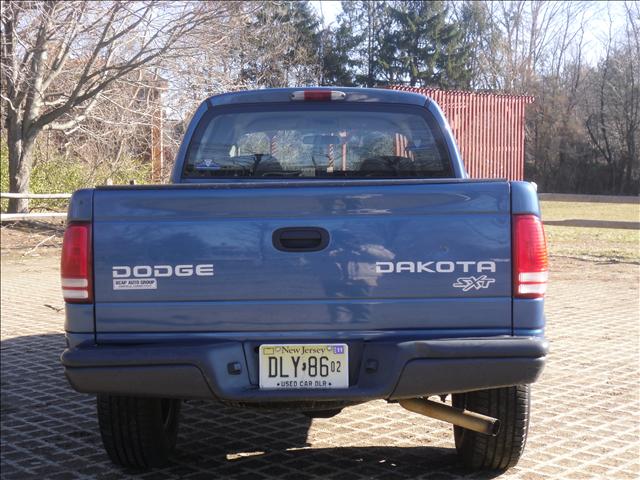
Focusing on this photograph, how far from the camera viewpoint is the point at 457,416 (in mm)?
4168

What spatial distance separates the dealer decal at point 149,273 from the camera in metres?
3.80

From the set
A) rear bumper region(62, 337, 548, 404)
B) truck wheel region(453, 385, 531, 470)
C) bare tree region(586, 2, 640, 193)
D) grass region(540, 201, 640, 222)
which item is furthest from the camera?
grass region(540, 201, 640, 222)

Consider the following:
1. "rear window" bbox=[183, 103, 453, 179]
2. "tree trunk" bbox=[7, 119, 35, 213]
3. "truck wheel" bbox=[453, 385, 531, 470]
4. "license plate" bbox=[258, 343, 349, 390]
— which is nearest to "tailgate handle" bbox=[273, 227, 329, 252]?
"license plate" bbox=[258, 343, 349, 390]

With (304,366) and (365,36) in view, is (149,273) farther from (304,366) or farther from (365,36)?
(365,36)

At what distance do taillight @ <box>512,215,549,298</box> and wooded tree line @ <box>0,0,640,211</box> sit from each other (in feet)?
35.9

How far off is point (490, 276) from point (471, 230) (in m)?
0.22

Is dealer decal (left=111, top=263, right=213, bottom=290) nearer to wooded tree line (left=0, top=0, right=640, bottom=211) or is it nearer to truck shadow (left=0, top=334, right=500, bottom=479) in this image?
truck shadow (left=0, top=334, right=500, bottom=479)

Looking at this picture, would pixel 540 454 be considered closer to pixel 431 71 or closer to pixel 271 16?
pixel 271 16

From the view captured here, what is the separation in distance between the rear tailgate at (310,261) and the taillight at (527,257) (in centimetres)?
4

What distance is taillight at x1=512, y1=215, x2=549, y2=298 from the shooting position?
3.77 metres

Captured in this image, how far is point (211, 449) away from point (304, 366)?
1570 millimetres

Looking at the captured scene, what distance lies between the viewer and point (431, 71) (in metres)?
27.0

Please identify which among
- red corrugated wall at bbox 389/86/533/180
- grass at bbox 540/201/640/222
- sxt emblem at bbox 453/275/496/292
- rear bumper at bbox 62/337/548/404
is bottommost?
rear bumper at bbox 62/337/548/404

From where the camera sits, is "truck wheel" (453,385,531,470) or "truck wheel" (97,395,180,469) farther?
"truck wheel" (97,395,180,469)
